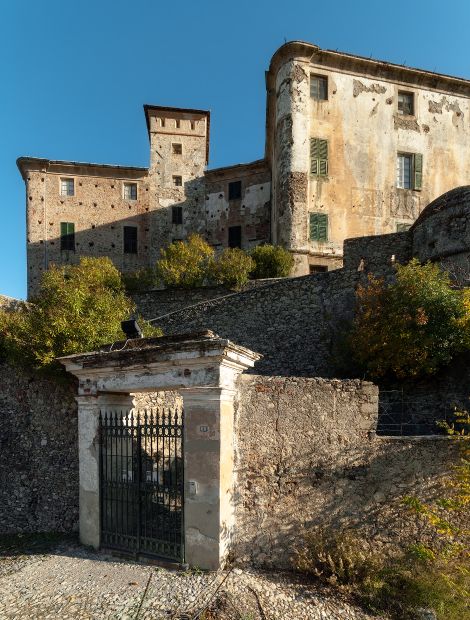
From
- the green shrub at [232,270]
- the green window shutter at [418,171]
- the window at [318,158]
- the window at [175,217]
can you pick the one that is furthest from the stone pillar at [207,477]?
the window at [175,217]

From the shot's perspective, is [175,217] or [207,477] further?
[175,217]

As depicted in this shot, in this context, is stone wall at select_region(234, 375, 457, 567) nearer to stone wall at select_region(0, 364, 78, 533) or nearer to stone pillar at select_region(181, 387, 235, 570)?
stone pillar at select_region(181, 387, 235, 570)

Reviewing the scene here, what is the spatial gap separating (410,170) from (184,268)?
13.4 metres

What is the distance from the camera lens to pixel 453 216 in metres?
12.4

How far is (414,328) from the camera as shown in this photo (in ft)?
31.0

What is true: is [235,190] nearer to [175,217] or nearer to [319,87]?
[175,217]

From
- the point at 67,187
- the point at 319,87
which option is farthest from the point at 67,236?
the point at 319,87

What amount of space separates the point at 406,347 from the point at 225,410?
5749 millimetres

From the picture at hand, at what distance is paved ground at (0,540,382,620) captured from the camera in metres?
4.80

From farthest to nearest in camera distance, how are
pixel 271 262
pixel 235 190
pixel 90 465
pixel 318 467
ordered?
pixel 235 190 → pixel 271 262 → pixel 90 465 → pixel 318 467

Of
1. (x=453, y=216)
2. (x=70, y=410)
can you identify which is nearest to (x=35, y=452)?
(x=70, y=410)

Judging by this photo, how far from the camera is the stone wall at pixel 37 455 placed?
7.57 m

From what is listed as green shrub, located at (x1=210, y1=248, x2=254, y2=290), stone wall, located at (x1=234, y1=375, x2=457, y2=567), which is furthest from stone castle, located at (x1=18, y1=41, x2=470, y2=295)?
stone wall, located at (x1=234, y1=375, x2=457, y2=567)

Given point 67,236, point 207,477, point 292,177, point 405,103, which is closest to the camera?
point 207,477
